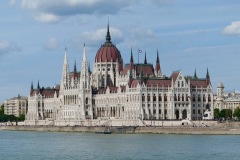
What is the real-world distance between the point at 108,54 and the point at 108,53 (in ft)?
1.10

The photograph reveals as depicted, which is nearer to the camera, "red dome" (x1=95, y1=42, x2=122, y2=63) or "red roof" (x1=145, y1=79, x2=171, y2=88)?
"red roof" (x1=145, y1=79, x2=171, y2=88)

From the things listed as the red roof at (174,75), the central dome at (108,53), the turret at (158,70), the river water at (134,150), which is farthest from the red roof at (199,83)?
the river water at (134,150)

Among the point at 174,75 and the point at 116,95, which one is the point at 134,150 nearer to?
the point at 174,75

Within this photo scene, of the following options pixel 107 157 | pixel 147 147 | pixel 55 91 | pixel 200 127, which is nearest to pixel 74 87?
pixel 55 91

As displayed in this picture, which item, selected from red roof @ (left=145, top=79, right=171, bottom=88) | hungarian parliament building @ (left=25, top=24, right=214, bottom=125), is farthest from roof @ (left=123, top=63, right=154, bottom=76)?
red roof @ (left=145, top=79, right=171, bottom=88)

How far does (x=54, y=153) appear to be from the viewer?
3270 inches

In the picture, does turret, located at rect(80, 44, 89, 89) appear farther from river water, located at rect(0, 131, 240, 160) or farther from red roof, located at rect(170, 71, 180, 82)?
river water, located at rect(0, 131, 240, 160)

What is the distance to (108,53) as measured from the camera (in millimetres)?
171750

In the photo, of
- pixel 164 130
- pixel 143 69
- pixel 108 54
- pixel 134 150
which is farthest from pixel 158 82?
pixel 134 150

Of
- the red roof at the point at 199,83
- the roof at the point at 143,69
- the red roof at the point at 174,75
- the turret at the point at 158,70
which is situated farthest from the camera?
the turret at the point at 158,70

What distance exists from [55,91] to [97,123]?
3060 cm

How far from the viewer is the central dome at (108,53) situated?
562 feet

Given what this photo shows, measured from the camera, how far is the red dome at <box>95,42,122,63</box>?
17125cm

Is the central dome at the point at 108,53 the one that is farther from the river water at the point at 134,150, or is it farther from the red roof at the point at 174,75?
the river water at the point at 134,150
